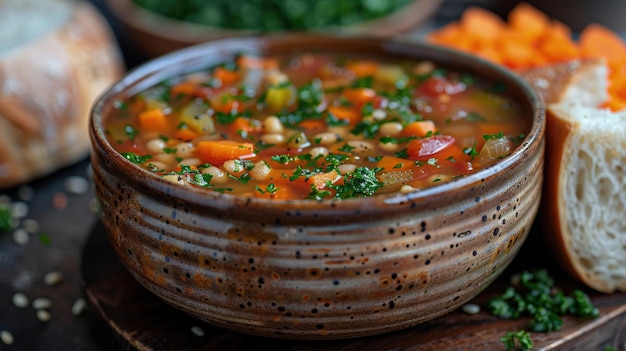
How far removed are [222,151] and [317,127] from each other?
0.41m

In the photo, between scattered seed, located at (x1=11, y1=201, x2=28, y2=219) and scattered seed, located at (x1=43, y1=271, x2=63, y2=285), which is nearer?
scattered seed, located at (x1=43, y1=271, x2=63, y2=285)

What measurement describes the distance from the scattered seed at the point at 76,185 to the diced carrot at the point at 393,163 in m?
1.93

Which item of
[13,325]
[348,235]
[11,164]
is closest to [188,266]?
[348,235]

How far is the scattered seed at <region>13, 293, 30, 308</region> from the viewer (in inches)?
113

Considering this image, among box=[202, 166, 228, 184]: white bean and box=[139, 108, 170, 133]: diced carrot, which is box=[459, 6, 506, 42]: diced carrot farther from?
box=[202, 166, 228, 184]: white bean

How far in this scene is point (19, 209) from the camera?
3615 mm

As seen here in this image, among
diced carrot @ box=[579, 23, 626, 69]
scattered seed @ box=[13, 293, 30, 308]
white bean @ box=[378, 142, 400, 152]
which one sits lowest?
scattered seed @ box=[13, 293, 30, 308]

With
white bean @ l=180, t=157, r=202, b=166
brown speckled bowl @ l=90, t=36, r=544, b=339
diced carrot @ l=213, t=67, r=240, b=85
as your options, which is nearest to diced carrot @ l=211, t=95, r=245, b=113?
diced carrot @ l=213, t=67, r=240, b=85

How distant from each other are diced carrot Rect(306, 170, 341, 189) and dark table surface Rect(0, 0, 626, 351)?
0.90 m

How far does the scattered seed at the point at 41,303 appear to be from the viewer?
287 cm

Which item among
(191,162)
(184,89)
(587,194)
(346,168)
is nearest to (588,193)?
(587,194)

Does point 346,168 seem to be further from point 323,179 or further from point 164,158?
point 164,158

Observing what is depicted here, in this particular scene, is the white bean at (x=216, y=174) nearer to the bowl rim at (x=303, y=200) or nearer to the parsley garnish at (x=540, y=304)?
the bowl rim at (x=303, y=200)

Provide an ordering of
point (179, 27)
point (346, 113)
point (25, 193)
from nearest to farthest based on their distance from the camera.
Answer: point (346, 113), point (25, 193), point (179, 27)
